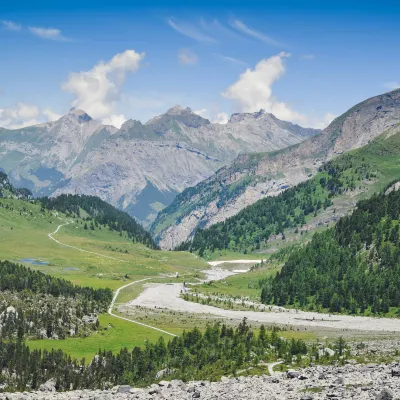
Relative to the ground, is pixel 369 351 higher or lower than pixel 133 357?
higher

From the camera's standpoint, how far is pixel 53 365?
313 feet

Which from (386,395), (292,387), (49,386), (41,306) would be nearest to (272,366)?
(292,387)

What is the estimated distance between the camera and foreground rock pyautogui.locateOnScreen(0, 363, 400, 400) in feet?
158

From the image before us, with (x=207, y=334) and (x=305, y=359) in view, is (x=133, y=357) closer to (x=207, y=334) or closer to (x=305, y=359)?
(x=207, y=334)

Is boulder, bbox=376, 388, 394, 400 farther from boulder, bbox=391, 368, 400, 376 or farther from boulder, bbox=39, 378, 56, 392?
boulder, bbox=39, 378, 56, 392

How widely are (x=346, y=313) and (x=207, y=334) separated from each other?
91.2 meters

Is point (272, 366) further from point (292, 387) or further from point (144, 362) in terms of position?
point (144, 362)

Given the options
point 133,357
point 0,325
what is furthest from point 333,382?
point 0,325

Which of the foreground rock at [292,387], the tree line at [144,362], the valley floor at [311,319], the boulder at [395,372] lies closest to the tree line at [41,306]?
the tree line at [144,362]

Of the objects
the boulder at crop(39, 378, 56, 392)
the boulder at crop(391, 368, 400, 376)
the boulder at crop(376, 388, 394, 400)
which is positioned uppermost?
the boulder at crop(376, 388, 394, 400)

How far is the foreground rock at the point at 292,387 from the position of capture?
158 ft

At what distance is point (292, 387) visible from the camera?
54.7 meters

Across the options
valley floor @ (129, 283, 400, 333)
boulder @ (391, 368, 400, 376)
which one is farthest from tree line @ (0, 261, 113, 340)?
boulder @ (391, 368, 400, 376)

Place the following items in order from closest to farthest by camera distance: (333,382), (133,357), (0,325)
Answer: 1. (333,382)
2. (133,357)
3. (0,325)
